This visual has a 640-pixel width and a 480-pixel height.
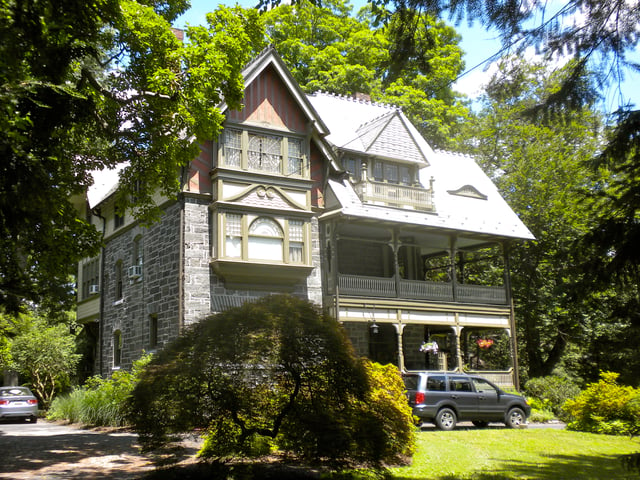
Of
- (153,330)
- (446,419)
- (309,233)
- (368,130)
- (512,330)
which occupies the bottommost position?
(446,419)

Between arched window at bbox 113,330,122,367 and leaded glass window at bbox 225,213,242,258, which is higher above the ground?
leaded glass window at bbox 225,213,242,258

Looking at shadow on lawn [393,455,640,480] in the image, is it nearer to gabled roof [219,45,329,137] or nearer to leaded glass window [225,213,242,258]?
leaded glass window [225,213,242,258]

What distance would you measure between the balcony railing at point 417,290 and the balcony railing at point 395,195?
9.88 ft

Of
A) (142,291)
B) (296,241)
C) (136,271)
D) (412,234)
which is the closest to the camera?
(296,241)

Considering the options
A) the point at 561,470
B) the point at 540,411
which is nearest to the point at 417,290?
the point at 540,411

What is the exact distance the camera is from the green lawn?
409 inches

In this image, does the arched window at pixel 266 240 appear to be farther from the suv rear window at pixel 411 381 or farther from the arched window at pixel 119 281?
the arched window at pixel 119 281

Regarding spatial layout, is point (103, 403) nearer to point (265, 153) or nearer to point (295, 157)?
point (265, 153)

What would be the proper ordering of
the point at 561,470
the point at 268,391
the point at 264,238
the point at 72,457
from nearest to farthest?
the point at 268,391
the point at 561,470
the point at 72,457
the point at 264,238

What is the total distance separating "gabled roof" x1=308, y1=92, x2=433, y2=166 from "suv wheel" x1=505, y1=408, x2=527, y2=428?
11296mm

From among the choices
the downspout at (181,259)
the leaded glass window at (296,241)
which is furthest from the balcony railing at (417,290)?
the downspout at (181,259)

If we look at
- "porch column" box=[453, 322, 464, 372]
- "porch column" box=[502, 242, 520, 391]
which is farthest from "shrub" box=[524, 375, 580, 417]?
"porch column" box=[453, 322, 464, 372]

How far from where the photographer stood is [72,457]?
12.2m

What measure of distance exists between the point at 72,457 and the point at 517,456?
28.1ft
